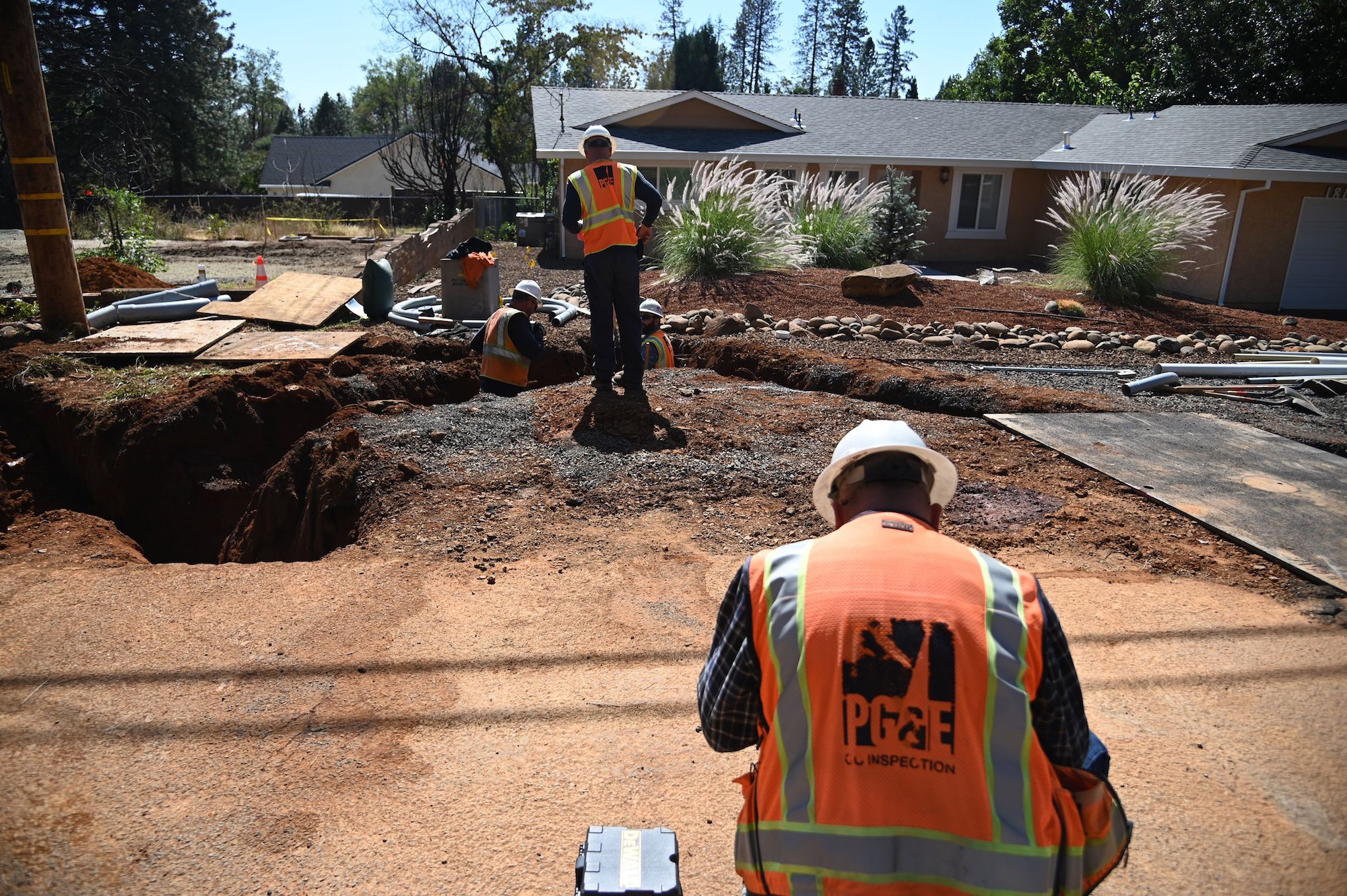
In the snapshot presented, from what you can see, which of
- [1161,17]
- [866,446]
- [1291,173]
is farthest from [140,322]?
[1161,17]

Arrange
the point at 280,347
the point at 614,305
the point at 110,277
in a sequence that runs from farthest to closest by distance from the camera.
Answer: the point at 110,277
the point at 280,347
the point at 614,305

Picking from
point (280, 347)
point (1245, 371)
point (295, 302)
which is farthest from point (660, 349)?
point (1245, 371)

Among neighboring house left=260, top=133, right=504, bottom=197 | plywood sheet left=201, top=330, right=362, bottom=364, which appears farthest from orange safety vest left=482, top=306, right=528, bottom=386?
neighboring house left=260, top=133, right=504, bottom=197

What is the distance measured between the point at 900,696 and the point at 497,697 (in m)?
2.31

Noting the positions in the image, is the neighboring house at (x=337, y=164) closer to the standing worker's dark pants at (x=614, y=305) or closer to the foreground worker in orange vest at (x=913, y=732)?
the standing worker's dark pants at (x=614, y=305)

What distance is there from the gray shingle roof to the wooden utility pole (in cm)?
4753

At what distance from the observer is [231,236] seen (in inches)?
1016

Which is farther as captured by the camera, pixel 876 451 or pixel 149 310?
pixel 149 310

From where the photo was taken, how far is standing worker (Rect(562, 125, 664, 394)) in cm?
730

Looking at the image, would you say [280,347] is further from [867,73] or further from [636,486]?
[867,73]

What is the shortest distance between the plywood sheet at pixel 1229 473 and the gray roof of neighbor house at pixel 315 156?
5002 cm

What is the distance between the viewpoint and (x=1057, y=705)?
1.86 m

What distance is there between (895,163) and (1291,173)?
8.29 meters

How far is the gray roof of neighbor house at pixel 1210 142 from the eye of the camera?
17.4 metres
